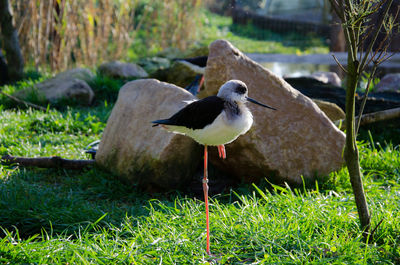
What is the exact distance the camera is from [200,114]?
9.42 ft

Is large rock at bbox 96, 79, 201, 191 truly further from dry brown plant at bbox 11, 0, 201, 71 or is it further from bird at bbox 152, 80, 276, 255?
dry brown plant at bbox 11, 0, 201, 71

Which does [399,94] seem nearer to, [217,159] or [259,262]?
[217,159]

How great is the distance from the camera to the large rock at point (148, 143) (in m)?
3.85

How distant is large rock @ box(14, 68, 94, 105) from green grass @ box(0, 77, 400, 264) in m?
2.13

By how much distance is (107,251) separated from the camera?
268cm

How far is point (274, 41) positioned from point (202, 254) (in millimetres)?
12559

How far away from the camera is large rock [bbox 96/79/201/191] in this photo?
12.6 feet

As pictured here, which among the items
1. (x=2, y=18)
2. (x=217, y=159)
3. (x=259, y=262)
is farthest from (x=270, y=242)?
(x=2, y=18)

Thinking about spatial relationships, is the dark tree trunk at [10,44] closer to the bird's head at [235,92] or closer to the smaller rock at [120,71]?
the smaller rock at [120,71]

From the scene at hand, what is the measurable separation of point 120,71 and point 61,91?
1.44 meters

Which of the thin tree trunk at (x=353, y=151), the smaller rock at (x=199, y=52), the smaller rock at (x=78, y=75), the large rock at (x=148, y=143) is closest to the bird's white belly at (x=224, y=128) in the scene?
the thin tree trunk at (x=353, y=151)

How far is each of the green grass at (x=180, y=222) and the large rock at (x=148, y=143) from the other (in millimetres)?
146

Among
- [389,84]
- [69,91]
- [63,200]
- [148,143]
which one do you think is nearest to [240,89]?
[148,143]

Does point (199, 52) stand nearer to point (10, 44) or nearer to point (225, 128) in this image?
point (10, 44)
